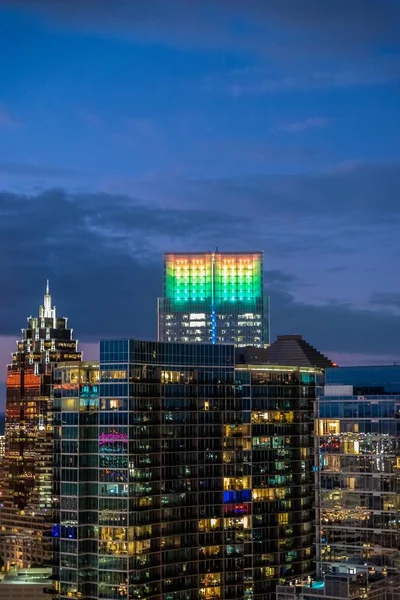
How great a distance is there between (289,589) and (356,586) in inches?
442

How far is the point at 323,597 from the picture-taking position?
583 ft

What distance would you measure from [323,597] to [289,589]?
8873 mm

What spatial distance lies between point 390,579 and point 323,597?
15.5 meters

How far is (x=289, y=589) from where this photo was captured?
186 meters

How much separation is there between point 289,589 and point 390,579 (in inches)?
619

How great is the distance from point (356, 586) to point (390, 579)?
11.2m

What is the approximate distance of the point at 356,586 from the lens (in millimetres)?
179250

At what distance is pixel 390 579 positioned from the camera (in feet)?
618
